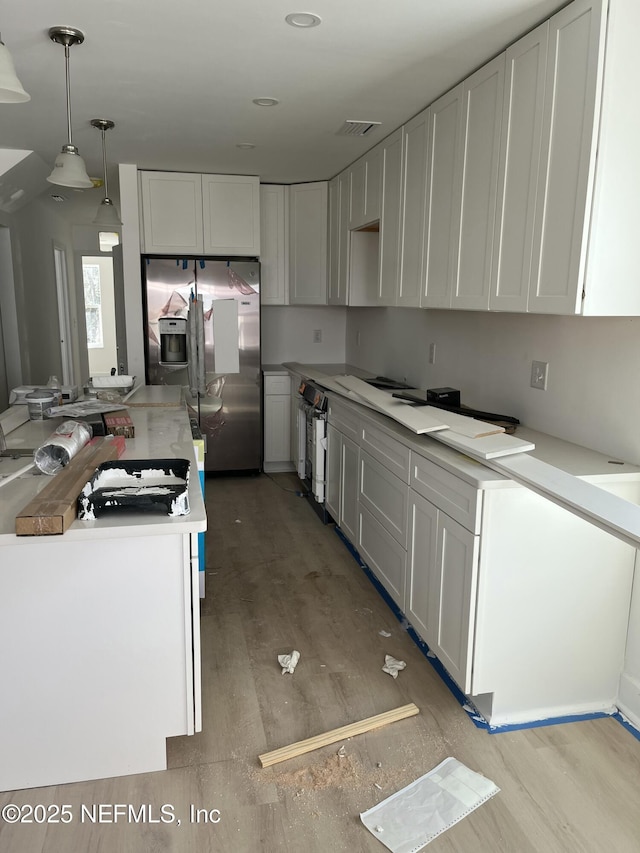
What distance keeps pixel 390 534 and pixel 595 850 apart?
4.87 feet

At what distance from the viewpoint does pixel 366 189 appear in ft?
13.6

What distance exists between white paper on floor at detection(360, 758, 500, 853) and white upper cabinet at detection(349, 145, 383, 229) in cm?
307

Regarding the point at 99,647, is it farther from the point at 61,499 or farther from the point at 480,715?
the point at 480,715

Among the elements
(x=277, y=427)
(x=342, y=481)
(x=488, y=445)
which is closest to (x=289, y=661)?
(x=488, y=445)

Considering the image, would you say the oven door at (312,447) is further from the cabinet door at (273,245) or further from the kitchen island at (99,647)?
the kitchen island at (99,647)

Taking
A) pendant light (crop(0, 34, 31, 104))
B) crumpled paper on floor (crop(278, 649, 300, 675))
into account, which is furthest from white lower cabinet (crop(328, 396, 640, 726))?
pendant light (crop(0, 34, 31, 104))

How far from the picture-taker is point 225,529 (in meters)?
4.12

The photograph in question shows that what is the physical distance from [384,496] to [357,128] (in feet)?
6.81

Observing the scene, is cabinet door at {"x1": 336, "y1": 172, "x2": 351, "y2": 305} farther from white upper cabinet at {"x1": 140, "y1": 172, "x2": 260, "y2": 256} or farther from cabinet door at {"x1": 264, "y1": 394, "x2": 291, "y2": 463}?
cabinet door at {"x1": 264, "y1": 394, "x2": 291, "y2": 463}

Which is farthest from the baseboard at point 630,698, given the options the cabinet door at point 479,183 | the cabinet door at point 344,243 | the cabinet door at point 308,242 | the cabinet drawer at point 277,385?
the cabinet door at point 308,242

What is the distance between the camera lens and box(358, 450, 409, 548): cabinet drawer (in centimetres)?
283

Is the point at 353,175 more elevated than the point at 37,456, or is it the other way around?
the point at 353,175

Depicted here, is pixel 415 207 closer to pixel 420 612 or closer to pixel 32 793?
pixel 420 612

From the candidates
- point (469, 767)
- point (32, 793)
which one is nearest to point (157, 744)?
point (32, 793)
